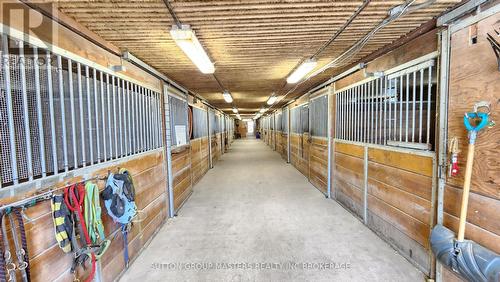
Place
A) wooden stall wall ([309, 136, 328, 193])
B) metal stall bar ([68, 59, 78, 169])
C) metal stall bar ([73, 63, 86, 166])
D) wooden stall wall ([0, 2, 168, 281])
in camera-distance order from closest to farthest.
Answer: wooden stall wall ([0, 2, 168, 281])
metal stall bar ([68, 59, 78, 169])
metal stall bar ([73, 63, 86, 166])
wooden stall wall ([309, 136, 328, 193])

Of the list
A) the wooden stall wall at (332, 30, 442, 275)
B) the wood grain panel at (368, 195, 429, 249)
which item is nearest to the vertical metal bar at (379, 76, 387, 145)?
the wooden stall wall at (332, 30, 442, 275)

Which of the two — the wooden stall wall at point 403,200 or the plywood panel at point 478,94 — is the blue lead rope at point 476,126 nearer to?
the plywood panel at point 478,94

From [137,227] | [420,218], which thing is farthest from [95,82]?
[420,218]

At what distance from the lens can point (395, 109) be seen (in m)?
2.70

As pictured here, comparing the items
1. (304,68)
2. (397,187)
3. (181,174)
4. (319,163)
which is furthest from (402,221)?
(181,174)

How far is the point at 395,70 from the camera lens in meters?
2.65

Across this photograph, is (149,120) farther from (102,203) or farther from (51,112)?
(51,112)

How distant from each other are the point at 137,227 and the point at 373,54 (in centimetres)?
372

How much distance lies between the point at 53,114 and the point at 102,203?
93 centimetres

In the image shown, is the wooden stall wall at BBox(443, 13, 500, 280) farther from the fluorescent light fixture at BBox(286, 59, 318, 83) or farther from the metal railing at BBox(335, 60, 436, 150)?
Result: the fluorescent light fixture at BBox(286, 59, 318, 83)

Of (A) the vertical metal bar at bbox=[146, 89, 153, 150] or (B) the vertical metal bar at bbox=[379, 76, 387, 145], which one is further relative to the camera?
(A) the vertical metal bar at bbox=[146, 89, 153, 150]

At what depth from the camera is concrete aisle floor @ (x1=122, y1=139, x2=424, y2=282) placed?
7.41ft

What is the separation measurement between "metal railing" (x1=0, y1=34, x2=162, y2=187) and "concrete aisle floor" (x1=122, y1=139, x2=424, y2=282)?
135cm

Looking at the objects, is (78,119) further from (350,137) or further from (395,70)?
(350,137)
